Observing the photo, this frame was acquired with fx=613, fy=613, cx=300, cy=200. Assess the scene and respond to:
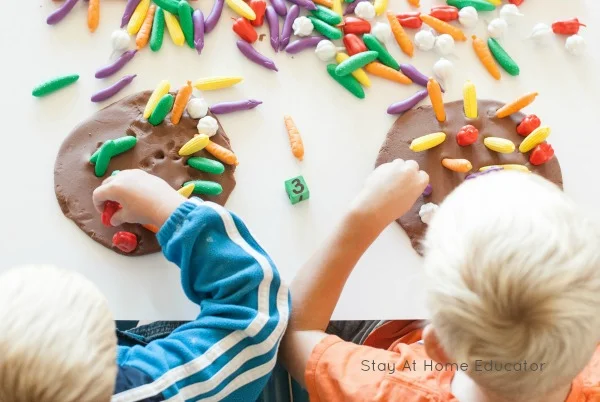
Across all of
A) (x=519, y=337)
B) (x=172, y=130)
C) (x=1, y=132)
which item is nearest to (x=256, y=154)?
(x=172, y=130)

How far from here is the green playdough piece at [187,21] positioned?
32.0 inches

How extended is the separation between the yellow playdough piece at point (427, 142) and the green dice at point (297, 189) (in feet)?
0.49

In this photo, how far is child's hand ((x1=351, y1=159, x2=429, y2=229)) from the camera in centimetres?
74

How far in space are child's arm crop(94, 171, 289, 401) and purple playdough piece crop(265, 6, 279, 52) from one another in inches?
10.7

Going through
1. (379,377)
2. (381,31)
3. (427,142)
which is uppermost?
(381,31)

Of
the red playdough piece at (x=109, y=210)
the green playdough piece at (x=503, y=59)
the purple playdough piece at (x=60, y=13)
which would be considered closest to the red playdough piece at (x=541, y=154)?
the green playdough piece at (x=503, y=59)

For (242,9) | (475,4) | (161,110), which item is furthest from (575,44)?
(161,110)

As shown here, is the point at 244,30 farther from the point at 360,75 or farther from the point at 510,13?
the point at 510,13

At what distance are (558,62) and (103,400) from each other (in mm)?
736

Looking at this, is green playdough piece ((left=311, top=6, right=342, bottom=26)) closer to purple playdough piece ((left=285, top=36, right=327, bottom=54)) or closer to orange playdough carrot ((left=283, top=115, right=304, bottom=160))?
purple playdough piece ((left=285, top=36, right=327, bottom=54))

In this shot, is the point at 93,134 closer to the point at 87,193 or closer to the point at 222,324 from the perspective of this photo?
the point at 87,193

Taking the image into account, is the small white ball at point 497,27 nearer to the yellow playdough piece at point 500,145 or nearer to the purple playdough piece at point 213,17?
the yellow playdough piece at point 500,145

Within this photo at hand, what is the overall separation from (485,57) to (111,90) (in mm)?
506

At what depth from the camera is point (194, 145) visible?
76cm
